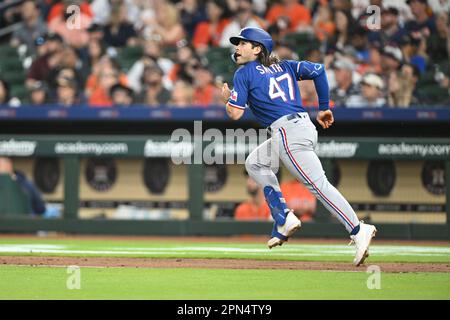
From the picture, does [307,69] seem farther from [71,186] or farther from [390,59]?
[71,186]

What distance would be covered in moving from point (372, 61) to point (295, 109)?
5.33 meters

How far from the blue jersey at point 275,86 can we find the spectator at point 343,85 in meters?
4.74

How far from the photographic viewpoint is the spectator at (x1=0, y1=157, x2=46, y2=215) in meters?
13.6

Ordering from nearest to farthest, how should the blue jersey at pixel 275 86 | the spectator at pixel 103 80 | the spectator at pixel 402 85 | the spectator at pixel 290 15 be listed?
1. the blue jersey at pixel 275 86
2. the spectator at pixel 402 85
3. the spectator at pixel 103 80
4. the spectator at pixel 290 15

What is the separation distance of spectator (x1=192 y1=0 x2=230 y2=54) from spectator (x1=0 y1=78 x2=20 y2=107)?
2.82 m

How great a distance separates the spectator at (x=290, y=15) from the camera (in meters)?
14.3

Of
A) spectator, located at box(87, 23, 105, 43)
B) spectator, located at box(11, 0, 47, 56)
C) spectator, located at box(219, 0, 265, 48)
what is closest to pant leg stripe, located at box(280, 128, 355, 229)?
spectator, located at box(219, 0, 265, 48)

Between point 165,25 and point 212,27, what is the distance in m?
0.78

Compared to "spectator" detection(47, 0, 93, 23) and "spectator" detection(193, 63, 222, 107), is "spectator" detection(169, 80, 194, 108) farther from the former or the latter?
"spectator" detection(47, 0, 93, 23)

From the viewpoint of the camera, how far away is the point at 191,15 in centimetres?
1545

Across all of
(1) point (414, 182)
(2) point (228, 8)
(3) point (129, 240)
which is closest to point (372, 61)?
(1) point (414, 182)

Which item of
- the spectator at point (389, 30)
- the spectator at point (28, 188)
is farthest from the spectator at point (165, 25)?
the spectator at point (389, 30)

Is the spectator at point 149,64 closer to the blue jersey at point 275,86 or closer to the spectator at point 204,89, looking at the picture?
the spectator at point 204,89

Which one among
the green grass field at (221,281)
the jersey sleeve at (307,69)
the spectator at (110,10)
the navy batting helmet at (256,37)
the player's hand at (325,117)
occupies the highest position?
the spectator at (110,10)
